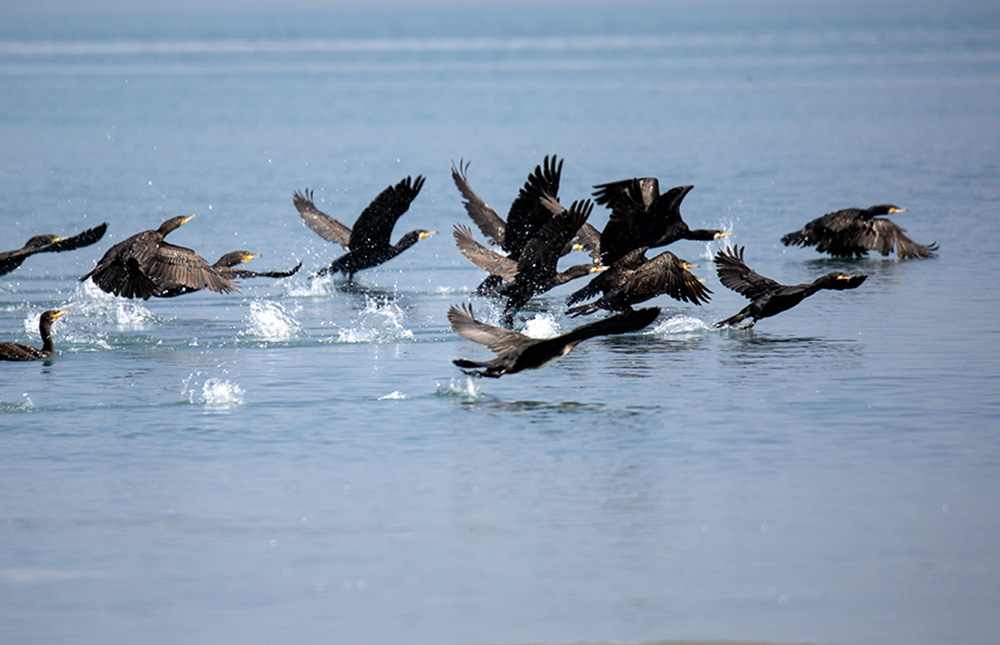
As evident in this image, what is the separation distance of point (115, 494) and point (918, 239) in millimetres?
14868

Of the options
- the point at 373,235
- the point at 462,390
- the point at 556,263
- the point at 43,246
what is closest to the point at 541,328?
the point at 556,263

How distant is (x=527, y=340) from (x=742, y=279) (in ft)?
14.0

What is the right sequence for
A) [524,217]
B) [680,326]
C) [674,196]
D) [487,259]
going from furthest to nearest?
[524,217] → [487,259] → [680,326] → [674,196]

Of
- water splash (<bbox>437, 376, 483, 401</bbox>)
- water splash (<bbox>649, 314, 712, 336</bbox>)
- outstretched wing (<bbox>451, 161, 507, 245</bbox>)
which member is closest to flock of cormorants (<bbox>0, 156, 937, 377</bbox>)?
water splash (<bbox>649, 314, 712, 336</bbox>)

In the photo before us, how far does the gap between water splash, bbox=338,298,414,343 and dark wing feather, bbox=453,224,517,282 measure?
933 mm

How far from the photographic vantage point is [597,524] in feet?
24.7

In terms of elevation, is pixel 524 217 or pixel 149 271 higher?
pixel 524 217

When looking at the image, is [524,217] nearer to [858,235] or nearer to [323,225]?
[323,225]

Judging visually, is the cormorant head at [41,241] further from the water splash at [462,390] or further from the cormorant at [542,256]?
the water splash at [462,390]

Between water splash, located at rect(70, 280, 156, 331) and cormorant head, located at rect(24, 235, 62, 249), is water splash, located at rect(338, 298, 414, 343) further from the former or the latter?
cormorant head, located at rect(24, 235, 62, 249)

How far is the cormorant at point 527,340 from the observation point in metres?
8.64

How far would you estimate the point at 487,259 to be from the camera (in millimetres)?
14891

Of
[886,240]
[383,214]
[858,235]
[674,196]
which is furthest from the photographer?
[858,235]

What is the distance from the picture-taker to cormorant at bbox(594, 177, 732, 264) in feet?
46.3
